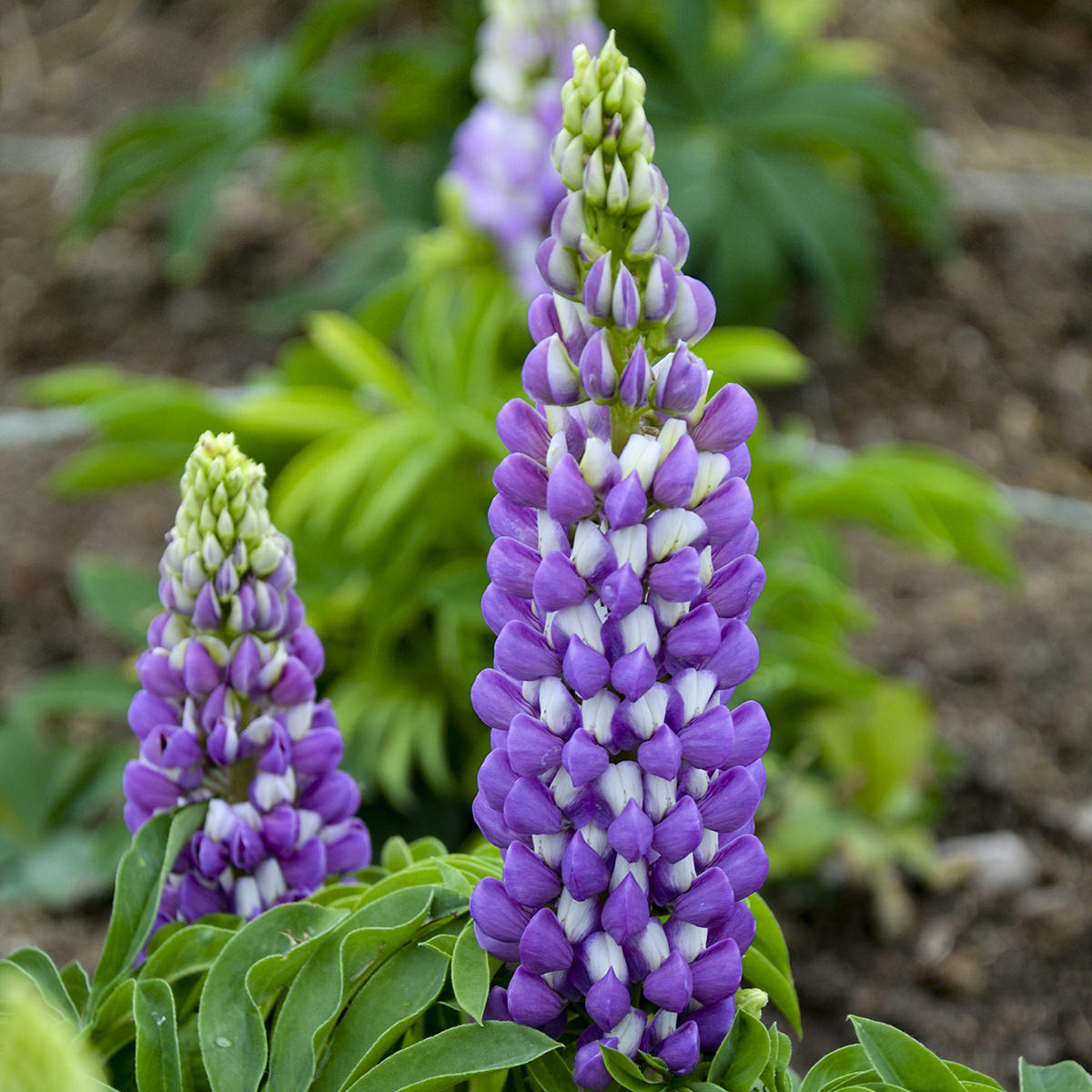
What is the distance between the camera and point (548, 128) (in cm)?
211

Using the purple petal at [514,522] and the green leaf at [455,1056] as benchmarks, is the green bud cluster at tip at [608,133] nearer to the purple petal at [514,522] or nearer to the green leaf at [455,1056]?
the purple petal at [514,522]

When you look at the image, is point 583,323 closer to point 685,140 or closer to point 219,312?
point 685,140

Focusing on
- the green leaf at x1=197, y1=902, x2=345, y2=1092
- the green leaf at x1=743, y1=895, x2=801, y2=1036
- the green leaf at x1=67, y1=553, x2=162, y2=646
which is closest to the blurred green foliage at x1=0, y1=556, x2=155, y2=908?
the green leaf at x1=67, y1=553, x2=162, y2=646

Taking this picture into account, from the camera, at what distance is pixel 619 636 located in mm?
710

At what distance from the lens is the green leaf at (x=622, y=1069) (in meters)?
0.71

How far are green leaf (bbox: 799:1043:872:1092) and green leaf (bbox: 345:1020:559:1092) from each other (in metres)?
0.18

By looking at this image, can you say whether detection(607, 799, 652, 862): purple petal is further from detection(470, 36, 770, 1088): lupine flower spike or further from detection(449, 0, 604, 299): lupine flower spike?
detection(449, 0, 604, 299): lupine flower spike

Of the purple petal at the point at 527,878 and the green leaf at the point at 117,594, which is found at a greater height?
the purple petal at the point at 527,878

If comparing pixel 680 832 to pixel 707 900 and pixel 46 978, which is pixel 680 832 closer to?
pixel 707 900

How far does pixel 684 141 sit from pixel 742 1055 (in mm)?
2522

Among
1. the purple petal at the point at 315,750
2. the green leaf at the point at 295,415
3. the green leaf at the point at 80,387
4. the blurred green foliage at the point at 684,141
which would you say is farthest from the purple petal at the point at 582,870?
the blurred green foliage at the point at 684,141

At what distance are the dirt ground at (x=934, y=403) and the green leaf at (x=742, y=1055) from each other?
41.0 inches

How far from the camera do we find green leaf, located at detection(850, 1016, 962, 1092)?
2.45ft

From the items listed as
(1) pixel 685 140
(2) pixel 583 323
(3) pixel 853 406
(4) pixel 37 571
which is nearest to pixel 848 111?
(1) pixel 685 140
